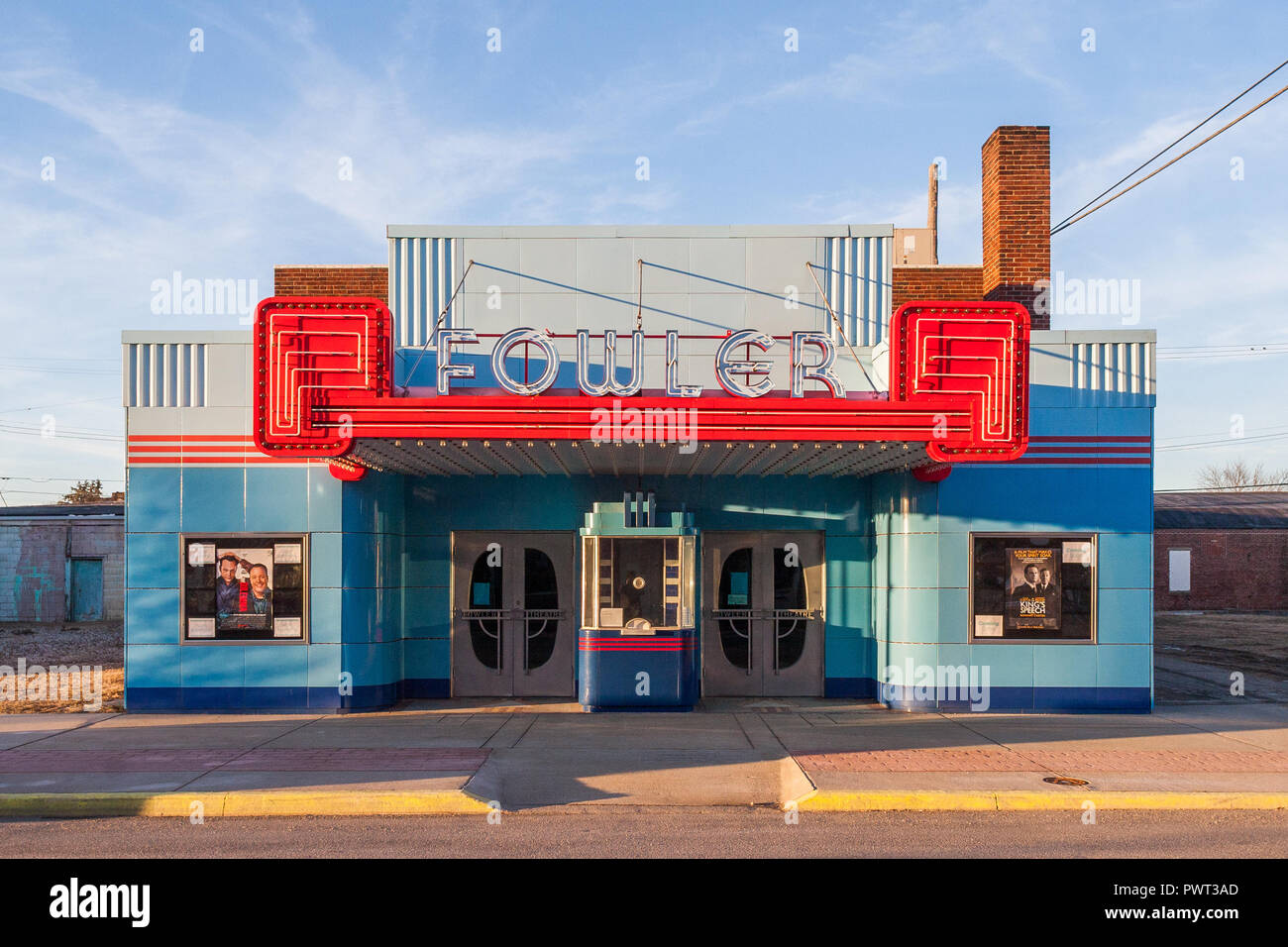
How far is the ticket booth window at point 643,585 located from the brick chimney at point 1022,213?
7377 millimetres

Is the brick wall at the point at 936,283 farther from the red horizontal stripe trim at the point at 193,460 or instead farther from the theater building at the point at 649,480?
the red horizontal stripe trim at the point at 193,460

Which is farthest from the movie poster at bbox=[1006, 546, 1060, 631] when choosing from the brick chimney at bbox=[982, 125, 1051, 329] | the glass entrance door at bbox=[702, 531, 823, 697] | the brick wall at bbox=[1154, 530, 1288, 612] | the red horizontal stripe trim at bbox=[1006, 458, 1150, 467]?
the brick wall at bbox=[1154, 530, 1288, 612]

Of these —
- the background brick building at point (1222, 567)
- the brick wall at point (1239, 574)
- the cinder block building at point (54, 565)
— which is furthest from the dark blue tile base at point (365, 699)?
the brick wall at point (1239, 574)

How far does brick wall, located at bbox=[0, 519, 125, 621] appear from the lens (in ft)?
112

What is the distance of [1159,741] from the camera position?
1272 centimetres

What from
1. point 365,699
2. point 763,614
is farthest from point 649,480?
point 365,699

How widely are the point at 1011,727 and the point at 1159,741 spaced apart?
1831 millimetres

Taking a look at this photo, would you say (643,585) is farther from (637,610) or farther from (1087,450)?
(1087,450)

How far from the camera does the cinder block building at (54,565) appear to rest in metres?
34.2

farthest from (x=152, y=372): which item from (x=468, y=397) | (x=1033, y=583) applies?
(x=1033, y=583)

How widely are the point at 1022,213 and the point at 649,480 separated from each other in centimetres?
794

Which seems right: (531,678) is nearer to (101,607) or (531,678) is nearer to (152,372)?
(152,372)

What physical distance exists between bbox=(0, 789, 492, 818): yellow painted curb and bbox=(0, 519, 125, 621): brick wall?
90.5 ft

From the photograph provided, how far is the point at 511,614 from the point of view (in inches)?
640
